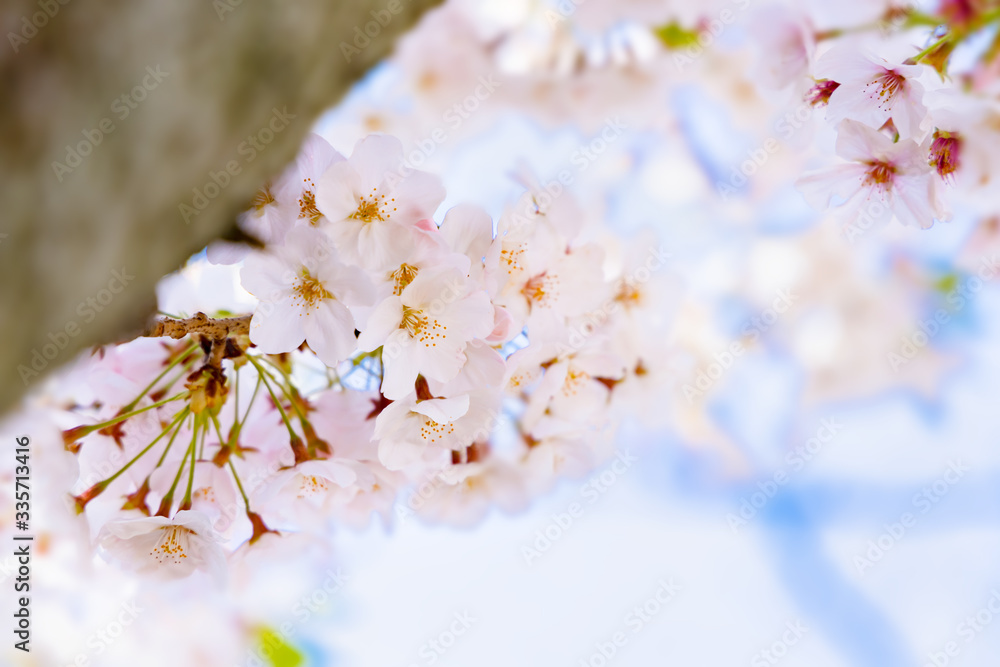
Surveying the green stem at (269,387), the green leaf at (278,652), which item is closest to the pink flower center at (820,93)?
the green stem at (269,387)

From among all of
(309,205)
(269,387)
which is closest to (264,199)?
(309,205)

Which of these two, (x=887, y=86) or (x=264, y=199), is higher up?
(x=887, y=86)

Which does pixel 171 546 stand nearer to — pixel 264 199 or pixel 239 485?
pixel 239 485

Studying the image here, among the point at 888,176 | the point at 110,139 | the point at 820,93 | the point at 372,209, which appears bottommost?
the point at 110,139

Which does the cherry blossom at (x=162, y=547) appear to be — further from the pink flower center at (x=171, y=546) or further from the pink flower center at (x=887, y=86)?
the pink flower center at (x=887, y=86)

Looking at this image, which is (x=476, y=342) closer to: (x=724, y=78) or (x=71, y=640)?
(x=71, y=640)

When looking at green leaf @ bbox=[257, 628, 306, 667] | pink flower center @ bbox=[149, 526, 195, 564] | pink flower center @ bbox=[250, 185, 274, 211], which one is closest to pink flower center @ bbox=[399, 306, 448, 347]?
pink flower center @ bbox=[250, 185, 274, 211]

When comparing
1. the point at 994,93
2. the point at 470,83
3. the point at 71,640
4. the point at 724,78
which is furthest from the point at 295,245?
the point at 724,78

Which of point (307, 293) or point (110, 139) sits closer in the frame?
point (110, 139)
